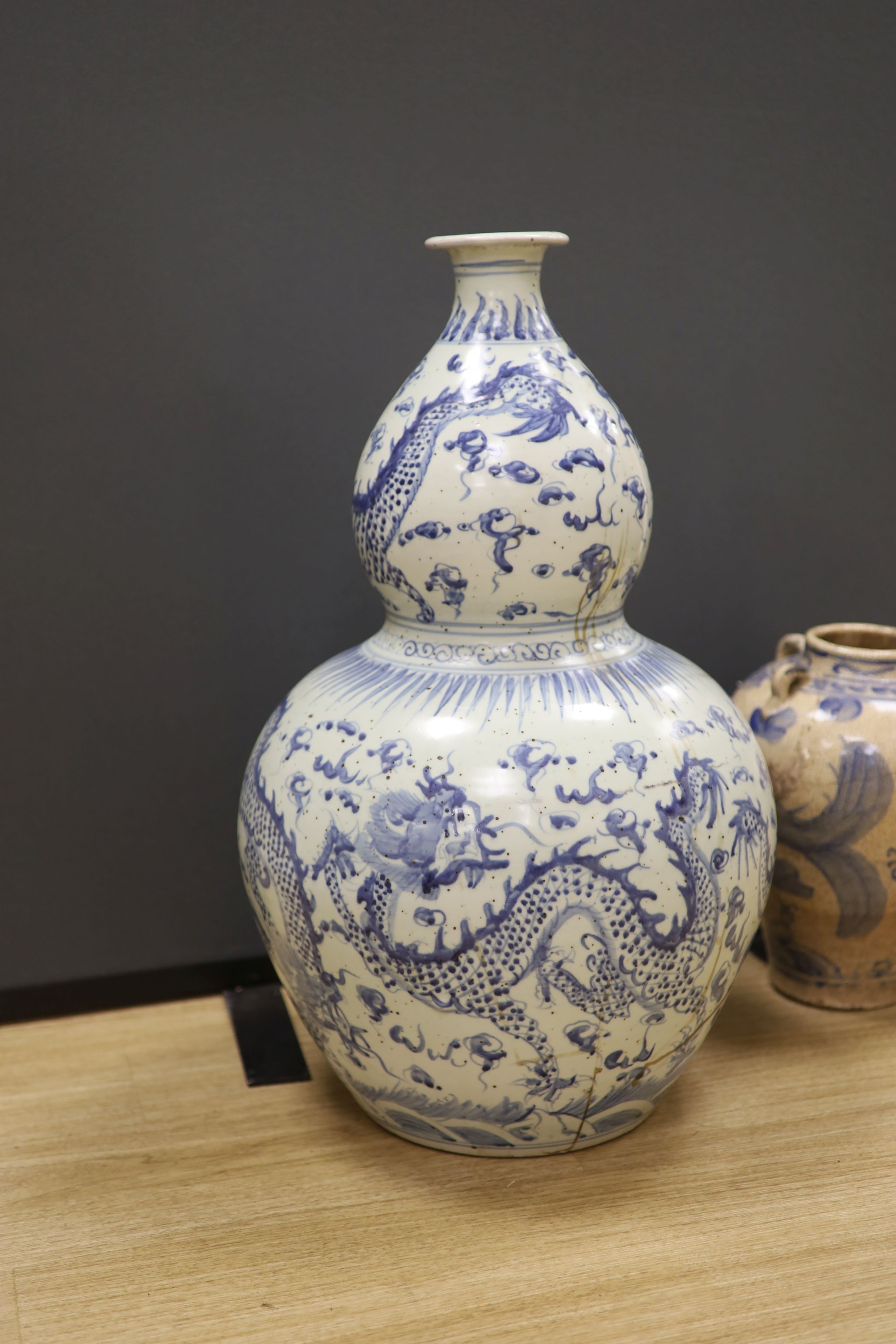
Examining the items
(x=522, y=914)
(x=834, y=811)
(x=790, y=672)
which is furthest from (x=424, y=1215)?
(x=790, y=672)

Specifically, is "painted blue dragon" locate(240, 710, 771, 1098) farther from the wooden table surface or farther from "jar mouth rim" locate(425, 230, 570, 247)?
"jar mouth rim" locate(425, 230, 570, 247)

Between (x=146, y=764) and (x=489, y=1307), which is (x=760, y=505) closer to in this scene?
(x=146, y=764)

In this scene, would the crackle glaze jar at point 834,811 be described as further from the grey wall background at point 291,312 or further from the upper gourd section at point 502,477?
the upper gourd section at point 502,477

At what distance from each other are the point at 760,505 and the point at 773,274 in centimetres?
31

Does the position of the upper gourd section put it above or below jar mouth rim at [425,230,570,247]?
below

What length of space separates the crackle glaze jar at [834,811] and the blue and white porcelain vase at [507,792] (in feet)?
0.84

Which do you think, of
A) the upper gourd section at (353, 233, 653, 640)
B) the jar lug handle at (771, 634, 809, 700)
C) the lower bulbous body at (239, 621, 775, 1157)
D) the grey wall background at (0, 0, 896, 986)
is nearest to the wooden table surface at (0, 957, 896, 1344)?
the lower bulbous body at (239, 621, 775, 1157)

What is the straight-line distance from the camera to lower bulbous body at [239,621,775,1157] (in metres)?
1.06

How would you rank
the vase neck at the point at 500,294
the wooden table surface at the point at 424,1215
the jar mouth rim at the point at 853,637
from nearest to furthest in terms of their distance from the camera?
the wooden table surface at the point at 424,1215, the vase neck at the point at 500,294, the jar mouth rim at the point at 853,637

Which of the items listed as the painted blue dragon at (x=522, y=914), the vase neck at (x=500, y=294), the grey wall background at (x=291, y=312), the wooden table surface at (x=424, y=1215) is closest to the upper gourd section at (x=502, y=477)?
the vase neck at (x=500, y=294)

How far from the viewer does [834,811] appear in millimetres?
1418

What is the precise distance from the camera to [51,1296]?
1048 mm

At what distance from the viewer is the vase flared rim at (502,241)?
1120 millimetres

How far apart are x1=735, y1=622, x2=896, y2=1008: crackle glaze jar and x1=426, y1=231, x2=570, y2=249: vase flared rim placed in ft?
1.98
